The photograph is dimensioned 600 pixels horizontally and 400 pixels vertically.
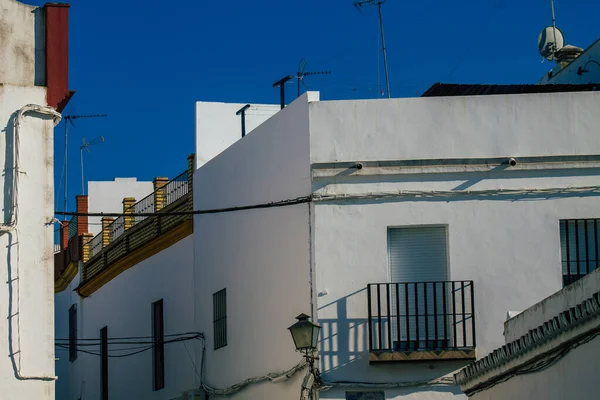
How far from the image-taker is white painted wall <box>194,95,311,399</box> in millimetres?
17891

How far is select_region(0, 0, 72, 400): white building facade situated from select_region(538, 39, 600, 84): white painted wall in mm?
9542

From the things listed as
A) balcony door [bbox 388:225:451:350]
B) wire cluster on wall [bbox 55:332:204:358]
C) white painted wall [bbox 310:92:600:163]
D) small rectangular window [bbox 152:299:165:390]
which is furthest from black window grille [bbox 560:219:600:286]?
small rectangular window [bbox 152:299:165:390]

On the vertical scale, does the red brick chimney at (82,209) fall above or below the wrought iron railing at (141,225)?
above

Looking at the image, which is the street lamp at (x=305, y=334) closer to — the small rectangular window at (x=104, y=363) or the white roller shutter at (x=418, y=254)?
the white roller shutter at (x=418, y=254)

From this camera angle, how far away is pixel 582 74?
21.8 metres

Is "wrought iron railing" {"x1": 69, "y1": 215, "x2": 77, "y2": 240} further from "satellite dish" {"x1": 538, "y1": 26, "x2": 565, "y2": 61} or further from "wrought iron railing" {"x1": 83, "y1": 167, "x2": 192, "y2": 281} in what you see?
"satellite dish" {"x1": 538, "y1": 26, "x2": 565, "y2": 61}

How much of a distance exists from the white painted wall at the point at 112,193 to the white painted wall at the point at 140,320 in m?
5.29

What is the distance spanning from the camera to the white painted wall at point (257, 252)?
17.9 metres

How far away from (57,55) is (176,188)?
8598 mm

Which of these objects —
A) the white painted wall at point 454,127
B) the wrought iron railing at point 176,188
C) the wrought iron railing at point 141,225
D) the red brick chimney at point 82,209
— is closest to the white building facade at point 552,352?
the white painted wall at point 454,127

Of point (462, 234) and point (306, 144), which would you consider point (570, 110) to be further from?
point (306, 144)

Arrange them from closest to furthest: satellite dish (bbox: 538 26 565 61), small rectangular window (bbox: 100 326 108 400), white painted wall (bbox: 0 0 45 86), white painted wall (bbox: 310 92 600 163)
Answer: white painted wall (bbox: 0 0 45 86) < white painted wall (bbox: 310 92 600 163) < satellite dish (bbox: 538 26 565 61) < small rectangular window (bbox: 100 326 108 400)

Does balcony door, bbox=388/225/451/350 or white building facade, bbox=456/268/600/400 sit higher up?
balcony door, bbox=388/225/451/350

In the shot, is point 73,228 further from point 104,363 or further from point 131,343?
point 131,343
